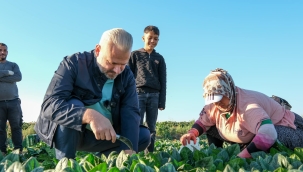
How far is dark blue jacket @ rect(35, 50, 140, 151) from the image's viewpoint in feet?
9.07

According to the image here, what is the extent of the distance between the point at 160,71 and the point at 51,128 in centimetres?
290

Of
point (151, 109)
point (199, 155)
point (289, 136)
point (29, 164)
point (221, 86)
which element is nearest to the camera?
point (29, 164)

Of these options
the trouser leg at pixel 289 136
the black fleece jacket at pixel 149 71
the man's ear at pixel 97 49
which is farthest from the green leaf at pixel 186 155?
the black fleece jacket at pixel 149 71

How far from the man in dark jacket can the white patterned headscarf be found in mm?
706

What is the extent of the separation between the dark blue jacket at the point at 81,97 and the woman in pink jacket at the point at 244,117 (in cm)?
62

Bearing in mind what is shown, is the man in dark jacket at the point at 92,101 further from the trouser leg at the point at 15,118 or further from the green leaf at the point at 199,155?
the trouser leg at the point at 15,118

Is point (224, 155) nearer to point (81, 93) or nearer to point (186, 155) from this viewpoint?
point (186, 155)

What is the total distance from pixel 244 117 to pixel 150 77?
2.38 m

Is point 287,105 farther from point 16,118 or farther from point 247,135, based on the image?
point 16,118

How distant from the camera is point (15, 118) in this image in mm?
6227

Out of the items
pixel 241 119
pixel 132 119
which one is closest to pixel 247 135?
pixel 241 119

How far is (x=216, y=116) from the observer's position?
11.8 ft

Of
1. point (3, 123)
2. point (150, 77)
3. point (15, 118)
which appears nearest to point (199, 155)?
point (150, 77)

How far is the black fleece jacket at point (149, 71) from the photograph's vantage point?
536 cm
